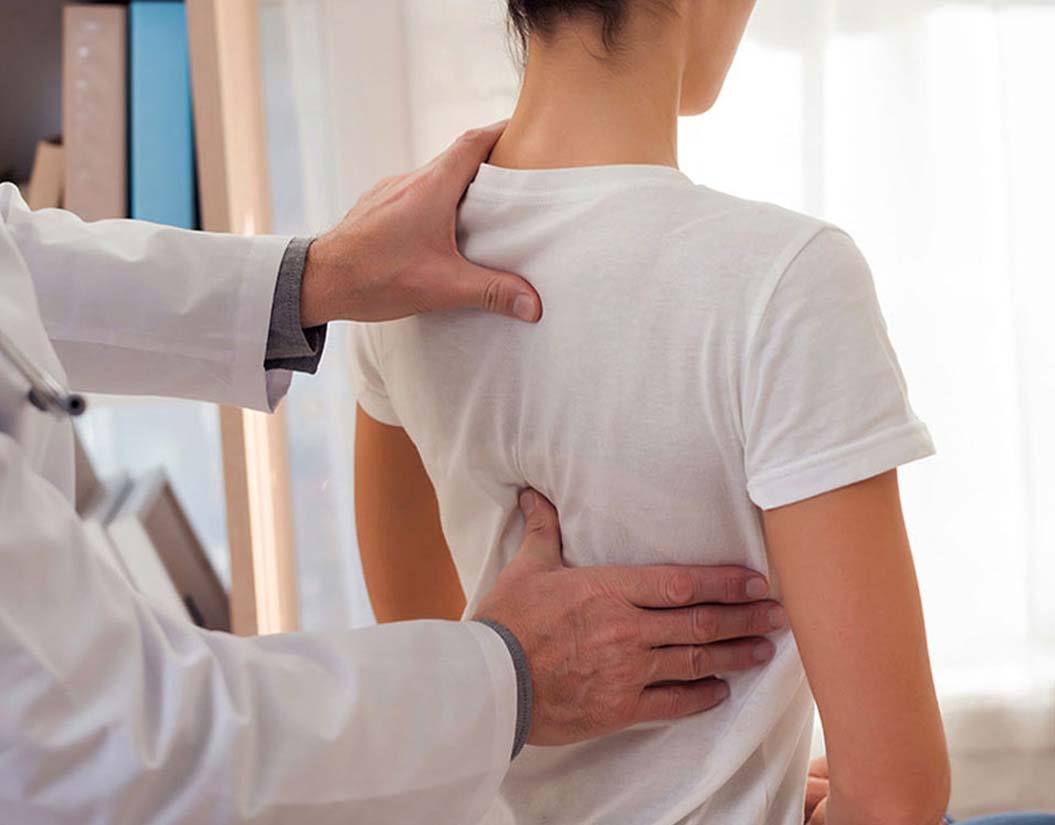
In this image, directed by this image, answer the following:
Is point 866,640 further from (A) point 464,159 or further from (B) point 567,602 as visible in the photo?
(A) point 464,159

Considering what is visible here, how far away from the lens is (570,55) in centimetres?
81

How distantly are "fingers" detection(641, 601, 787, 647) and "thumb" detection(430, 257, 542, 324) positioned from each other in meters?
0.22

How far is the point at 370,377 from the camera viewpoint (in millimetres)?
1027

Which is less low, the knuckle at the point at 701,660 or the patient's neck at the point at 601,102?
the patient's neck at the point at 601,102

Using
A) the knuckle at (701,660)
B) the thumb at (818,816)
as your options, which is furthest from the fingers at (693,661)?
the thumb at (818,816)

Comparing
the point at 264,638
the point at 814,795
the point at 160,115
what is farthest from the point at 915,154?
the point at 264,638

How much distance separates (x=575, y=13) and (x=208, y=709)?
1.61 ft

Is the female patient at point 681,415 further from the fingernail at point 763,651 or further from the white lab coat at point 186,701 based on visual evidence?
the white lab coat at point 186,701

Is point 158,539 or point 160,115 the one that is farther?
point 158,539

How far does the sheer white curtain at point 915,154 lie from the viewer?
1.52 metres

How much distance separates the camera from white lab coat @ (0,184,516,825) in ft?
2.10

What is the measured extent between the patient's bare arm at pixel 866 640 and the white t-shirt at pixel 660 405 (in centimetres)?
3

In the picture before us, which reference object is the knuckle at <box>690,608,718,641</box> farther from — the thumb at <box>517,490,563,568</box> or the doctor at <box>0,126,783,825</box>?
the thumb at <box>517,490,563,568</box>

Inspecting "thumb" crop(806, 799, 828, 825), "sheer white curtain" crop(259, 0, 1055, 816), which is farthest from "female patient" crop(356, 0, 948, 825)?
"sheer white curtain" crop(259, 0, 1055, 816)
